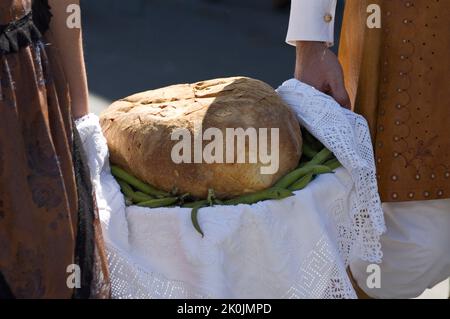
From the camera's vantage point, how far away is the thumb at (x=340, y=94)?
1.90 metres

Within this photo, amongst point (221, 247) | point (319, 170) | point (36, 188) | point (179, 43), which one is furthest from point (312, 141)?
point (179, 43)

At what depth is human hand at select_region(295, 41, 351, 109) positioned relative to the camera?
191 cm

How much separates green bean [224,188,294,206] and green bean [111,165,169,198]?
14 centimetres

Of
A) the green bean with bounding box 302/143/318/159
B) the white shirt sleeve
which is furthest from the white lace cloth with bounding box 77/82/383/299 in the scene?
the white shirt sleeve

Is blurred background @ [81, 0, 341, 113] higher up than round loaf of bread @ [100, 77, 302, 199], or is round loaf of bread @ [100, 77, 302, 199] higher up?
round loaf of bread @ [100, 77, 302, 199]

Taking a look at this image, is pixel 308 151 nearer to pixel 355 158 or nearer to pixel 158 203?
pixel 355 158

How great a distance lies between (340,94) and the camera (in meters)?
1.90

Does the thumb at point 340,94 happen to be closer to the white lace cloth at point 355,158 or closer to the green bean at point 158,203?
the white lace cloth at point 355,158

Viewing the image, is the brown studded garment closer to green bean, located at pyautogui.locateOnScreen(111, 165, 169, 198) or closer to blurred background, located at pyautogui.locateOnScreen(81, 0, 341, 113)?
green bean, located at pyautogui.locateOnScreen(111, 165, 169, 198)

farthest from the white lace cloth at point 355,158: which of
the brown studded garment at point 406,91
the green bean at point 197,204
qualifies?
the green bean at point 197,204

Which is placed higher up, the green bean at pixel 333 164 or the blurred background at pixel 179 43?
the green bean at pixel 333 164

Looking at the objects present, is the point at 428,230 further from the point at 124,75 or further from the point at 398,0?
the point at 124,75

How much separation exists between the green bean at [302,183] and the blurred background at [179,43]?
3.10m
